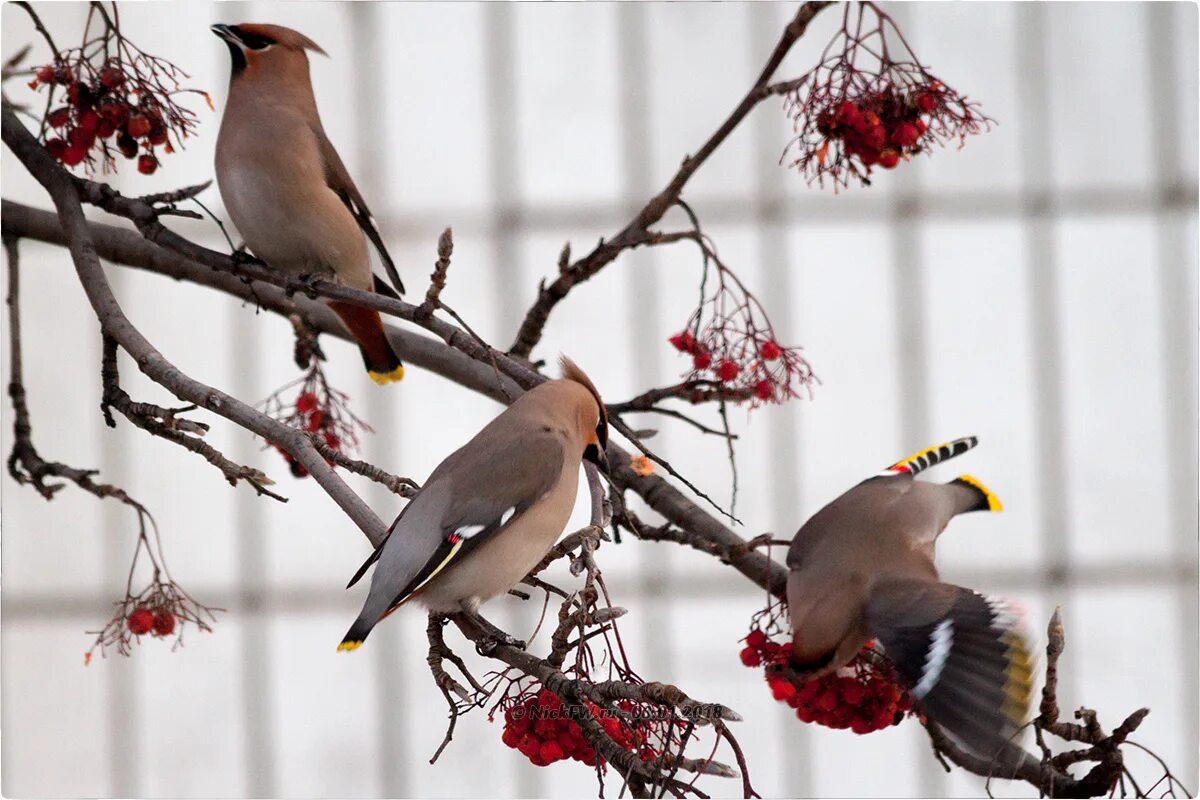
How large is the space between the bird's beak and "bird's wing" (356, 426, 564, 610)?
3.00ft

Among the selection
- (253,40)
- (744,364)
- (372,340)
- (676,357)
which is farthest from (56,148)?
(676,357)

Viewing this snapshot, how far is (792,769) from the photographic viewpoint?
4129 millimetres

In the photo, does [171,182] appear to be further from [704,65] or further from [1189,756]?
[1189,756]

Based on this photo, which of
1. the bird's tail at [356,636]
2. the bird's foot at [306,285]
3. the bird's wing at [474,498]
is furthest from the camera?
the bird's foot at [306,285]

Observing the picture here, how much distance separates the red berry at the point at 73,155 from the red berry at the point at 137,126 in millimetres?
77

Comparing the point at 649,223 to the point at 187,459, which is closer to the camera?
the point at 649,223

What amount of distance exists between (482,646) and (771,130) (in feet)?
8.22

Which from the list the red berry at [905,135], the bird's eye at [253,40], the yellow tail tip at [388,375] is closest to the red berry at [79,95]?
the bird's eye at [253,40]

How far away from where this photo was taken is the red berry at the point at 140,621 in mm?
2197

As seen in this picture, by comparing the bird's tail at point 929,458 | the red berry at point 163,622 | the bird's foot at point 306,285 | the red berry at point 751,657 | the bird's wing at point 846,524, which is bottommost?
the red berry at point 751,657

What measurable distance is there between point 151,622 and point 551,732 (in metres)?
0.87

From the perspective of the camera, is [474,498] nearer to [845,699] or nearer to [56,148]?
[845,699]

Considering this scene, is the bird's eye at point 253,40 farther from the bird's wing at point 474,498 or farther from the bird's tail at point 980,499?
the bird's tail at point 980,499

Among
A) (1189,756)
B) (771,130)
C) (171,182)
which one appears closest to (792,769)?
(1189,756)
